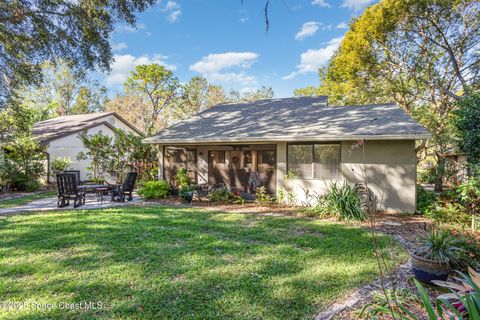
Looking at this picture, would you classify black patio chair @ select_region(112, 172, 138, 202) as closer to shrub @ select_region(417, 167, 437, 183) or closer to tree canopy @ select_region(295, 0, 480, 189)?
tree canopy @ select_region(295, 0, 480, 189)

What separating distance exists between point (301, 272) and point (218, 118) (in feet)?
33.3

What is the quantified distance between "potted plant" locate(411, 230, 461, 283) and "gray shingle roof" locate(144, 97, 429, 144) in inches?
180

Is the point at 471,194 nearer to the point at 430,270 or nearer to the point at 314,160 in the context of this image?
the point at 314,160

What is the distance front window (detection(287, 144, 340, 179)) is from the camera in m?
9.31

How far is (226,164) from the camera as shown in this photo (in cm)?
1200

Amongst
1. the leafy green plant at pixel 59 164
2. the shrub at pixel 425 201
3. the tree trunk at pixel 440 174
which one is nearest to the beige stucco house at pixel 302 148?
the shrub at pixel 425 201

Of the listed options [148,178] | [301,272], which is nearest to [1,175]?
[148,178]

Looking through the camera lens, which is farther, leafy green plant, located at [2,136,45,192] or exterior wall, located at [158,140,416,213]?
leafy green plant, located at [2,136,45,192]

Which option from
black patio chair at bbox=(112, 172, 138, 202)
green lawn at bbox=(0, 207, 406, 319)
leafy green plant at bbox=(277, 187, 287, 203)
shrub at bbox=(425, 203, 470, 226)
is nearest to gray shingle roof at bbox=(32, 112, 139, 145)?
black patio chair at bbox=(112, 172, 138, 202)

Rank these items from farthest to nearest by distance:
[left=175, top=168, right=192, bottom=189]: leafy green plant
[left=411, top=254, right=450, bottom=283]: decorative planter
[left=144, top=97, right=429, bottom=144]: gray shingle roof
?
[left=175, top=168, right=192, bottom=189]: leafy green plant < [left=144, top=97, right=429, bottom=144]: gray shingle roof < [left=411, top=254, right=450, bottom=283]: decorative planter

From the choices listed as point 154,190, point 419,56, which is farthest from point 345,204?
point 419,56

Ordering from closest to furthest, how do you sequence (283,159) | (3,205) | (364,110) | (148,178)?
(3,205), (283,159), (364,110), (148,178)

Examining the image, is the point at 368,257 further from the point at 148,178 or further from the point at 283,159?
the point at 148,178

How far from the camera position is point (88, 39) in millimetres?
9727
